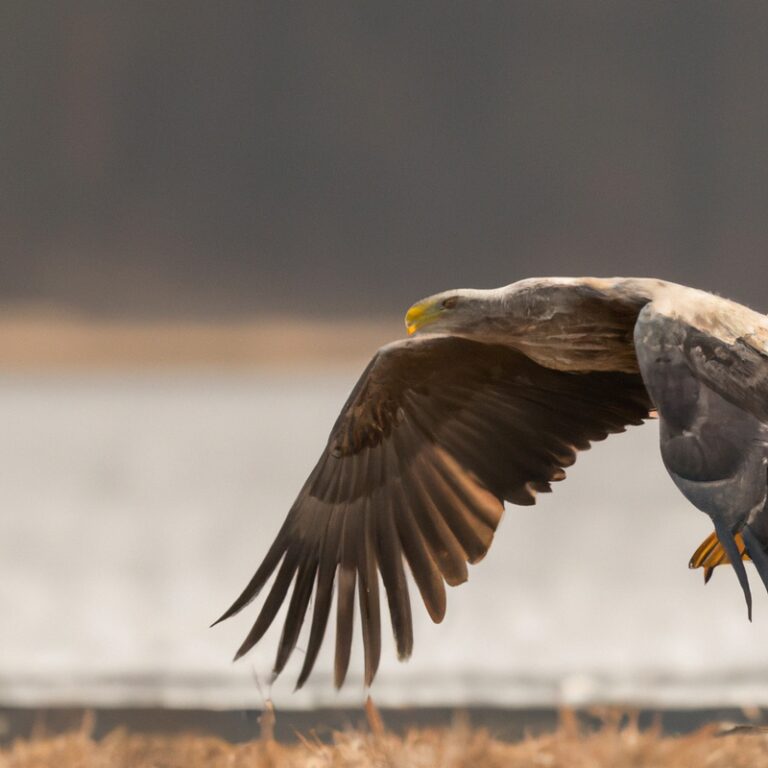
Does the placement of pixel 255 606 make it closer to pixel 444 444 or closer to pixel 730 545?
pixel 444 444

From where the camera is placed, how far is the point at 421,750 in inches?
117

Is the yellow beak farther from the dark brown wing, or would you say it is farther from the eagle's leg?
the eagle's leg

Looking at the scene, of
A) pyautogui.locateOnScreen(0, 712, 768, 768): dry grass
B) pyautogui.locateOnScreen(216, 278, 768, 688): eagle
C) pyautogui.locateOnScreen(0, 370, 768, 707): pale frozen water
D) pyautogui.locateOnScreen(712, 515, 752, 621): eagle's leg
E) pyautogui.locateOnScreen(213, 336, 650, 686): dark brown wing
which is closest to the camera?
pyautogui.locateOnScreen(712, 515, 752, 621): eagle's leg

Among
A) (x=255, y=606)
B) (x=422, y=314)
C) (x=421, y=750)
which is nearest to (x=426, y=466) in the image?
(x=422, y=314)

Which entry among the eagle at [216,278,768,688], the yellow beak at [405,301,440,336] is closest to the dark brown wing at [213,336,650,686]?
the eagle at [216,278,768,688]

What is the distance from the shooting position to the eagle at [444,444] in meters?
2.89

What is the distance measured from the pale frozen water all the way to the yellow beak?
731mm

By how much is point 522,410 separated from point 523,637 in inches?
56.0

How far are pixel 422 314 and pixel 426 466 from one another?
400mm

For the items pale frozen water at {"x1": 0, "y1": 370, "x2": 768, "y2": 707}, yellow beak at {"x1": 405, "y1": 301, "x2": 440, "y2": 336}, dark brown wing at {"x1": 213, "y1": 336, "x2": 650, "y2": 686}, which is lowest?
pale frozen water at {"x1": 0, "y1": 370, "x2": 768, "y2": 707}

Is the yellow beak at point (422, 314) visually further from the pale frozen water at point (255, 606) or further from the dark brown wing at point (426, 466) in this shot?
the pale frozen water at point (255, 606)

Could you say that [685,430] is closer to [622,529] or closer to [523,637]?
[523,637]

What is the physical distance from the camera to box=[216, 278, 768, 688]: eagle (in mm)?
2887

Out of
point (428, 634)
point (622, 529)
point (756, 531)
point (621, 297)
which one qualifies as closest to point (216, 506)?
point (622, 529)
